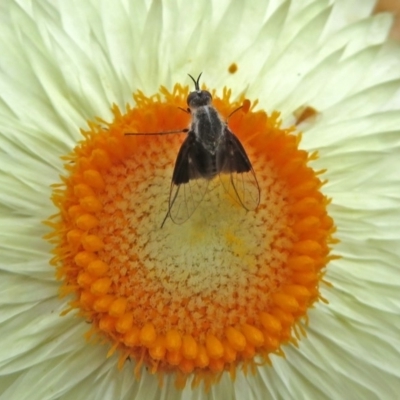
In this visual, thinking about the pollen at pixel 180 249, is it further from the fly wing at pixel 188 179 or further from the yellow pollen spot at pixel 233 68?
the yellow pollen spot at pixel 233 68

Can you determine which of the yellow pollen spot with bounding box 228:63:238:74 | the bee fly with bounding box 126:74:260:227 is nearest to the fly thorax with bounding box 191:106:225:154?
the bee fly with bounding box 126:74:260:227

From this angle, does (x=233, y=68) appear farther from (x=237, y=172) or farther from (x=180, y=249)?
(x=180, y=249)

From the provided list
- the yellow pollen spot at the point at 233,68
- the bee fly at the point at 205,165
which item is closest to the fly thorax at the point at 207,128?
the bee fly at the point at 205,165

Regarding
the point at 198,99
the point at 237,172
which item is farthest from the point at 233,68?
the point at 237,172

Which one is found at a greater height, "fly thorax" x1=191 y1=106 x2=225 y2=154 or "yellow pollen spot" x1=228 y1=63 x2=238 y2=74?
"yellow pollen spot" x1=228 y1=63 x2=238 y2=74

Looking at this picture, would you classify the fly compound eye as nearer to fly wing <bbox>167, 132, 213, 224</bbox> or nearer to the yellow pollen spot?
fly wing <bbox>167, 132, 213, 224</bbox>

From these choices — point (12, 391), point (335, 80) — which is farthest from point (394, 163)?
point (12, 391)

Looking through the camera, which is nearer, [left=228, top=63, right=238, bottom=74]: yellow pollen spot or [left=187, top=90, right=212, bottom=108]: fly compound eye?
[left=187, top=90, right=212, bottom=108]: fly compound eye
